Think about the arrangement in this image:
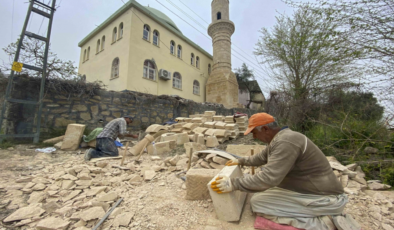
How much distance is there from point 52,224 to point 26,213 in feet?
1.55

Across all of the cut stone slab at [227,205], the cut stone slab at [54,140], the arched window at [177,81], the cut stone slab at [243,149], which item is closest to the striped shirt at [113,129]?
the cut stone slab at [54,140]

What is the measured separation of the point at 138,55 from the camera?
12070 millimetres

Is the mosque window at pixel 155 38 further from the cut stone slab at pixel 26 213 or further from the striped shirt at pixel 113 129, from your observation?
the cut stone slab at pixel 26 213

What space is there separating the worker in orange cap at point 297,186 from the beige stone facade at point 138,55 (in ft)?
36.5

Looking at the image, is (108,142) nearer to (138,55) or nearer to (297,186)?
(297,186)

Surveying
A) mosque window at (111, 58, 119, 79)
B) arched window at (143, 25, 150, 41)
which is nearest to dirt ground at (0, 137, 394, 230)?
mosque window at (111, 58, 119, 79)

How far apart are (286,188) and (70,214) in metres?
2.48

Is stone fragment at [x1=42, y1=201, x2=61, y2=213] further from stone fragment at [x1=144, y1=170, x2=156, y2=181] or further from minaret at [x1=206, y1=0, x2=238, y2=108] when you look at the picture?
minaret at [x1=206, y1=0, x2=238, y2=108]

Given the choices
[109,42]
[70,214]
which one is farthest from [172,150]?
[109,42]

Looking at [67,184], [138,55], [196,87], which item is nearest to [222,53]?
[196,87]

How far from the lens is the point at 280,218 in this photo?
176 cm

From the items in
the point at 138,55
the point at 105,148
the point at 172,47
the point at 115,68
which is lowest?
the point at 105,148

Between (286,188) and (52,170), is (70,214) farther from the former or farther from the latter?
(286,188)

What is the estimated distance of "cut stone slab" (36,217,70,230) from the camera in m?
1.75
